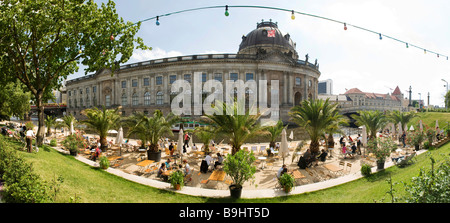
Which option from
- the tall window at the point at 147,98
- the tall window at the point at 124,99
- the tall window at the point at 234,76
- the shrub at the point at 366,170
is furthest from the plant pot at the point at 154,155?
the tall window at the point at 124,99

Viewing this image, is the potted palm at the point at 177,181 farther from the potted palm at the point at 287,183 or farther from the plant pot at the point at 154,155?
the plant pot at the point at 154,155

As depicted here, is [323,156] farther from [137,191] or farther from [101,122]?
[101,122]

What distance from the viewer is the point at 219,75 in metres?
50.4

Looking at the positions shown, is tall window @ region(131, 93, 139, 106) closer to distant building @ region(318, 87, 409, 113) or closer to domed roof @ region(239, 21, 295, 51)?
domed roof @ region(239, 21, 295, 51)

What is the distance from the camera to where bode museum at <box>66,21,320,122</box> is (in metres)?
50.3

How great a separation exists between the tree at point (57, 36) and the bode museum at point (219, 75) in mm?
34519

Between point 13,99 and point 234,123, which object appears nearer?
point 234,123

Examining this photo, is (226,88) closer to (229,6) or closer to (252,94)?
(252,94)

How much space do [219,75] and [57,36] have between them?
38483 millimetres

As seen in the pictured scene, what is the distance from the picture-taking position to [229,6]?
9.62 meters

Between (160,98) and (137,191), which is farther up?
(160,98)

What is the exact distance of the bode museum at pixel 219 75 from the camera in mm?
50344

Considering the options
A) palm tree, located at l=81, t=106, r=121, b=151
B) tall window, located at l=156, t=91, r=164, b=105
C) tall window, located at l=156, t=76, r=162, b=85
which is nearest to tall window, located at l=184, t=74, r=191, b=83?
tall window, located at l=156, t=76, r=162, b=85

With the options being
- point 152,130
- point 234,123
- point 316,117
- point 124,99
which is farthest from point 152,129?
point 124,99
